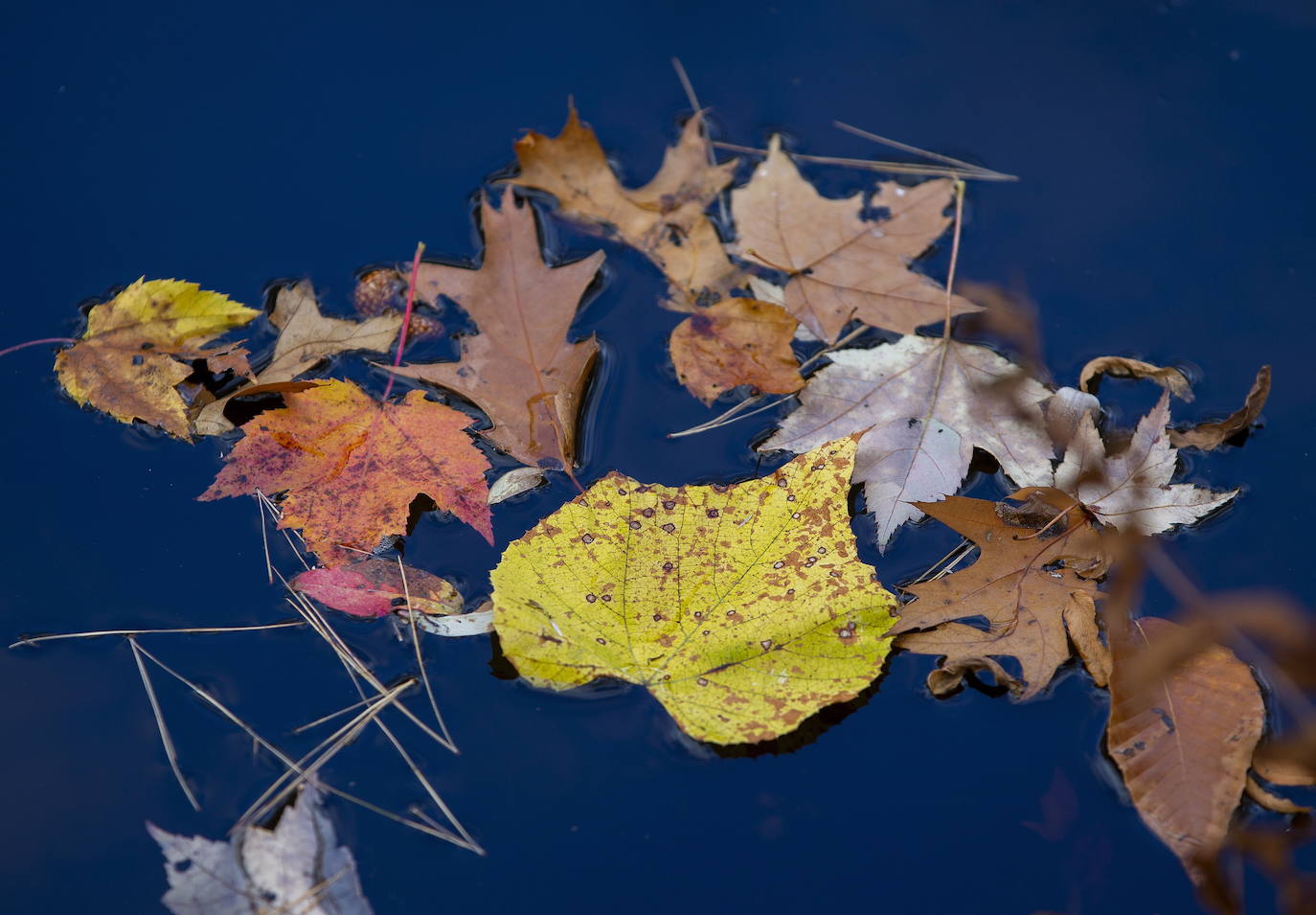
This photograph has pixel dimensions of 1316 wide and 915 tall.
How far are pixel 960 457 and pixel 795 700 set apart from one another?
0.51 meters

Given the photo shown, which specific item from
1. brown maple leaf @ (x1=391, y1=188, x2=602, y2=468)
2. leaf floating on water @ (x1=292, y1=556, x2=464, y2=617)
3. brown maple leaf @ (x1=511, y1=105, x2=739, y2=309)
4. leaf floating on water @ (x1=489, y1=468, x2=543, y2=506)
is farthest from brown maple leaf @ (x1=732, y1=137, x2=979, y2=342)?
leaf floating on water @ (x1=292, y1=556, x2=464, y2=617)

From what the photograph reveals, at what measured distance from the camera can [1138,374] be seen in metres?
1.66

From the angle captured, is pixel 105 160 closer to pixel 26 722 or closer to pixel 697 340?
pixel 26 722

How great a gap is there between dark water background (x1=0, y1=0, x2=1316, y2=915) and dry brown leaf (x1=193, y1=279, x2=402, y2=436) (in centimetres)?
7

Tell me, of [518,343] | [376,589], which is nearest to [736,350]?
[518,343]

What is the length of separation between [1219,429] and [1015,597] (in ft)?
1.68

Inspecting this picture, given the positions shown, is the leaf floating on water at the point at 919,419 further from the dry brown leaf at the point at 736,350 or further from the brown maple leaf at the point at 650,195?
the brown maple leaf at the point at 650,195

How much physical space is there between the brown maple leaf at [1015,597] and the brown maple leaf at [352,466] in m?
0.70

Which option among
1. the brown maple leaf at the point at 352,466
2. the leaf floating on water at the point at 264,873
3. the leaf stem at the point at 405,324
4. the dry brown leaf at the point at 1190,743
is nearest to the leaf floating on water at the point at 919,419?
the dry brown leaf at the point at 1190,743

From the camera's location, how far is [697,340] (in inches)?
66.7

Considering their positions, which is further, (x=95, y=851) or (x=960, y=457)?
(x=960, y=457)

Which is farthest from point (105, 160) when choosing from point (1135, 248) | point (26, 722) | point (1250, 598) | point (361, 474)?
point (1250, 598)

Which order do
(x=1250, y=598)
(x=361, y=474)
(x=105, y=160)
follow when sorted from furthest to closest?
(x=105, y=160), (x=361, y=474), (x=1250, y=598)

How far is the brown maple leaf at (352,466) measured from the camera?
4.86 ft
